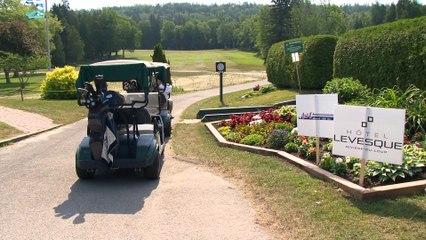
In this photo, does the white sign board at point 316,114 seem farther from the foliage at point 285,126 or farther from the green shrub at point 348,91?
the green shrub at point 348,91

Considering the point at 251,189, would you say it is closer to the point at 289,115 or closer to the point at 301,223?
the point at 301,223

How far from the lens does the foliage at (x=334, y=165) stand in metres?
6.62

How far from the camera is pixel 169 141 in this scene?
11.6 metres

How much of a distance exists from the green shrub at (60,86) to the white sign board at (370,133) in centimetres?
2144

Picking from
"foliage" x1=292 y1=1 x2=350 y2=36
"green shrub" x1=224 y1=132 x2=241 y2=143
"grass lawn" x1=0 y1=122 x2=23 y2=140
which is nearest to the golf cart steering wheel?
"green shrub" x1=224 y1=132 x2=241 y2=143

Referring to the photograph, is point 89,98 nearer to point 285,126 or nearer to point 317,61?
point 285,126

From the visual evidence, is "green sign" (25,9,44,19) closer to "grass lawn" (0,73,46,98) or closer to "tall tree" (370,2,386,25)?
"grass lawn" (0,73,46,98)

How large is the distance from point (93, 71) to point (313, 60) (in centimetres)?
1389

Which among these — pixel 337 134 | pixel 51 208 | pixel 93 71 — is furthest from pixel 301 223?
pixel 93 71

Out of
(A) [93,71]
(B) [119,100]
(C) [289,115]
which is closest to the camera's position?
(B) [119,100]

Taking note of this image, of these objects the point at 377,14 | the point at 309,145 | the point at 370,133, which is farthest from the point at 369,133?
the point at 377,14

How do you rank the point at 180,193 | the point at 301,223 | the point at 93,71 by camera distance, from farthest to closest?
the point at 93,71 → the point at 180,193 → the point at 301,223

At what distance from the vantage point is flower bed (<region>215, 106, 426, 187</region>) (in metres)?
6.08

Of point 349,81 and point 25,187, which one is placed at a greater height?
point 349,81
